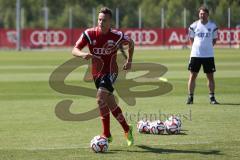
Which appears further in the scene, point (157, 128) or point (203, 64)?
point (203, 64)

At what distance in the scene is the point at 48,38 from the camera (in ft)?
218

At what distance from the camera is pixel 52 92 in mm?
20391

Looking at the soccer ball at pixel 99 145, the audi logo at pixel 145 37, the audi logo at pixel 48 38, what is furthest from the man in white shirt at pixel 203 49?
the audi logo at pixel 48 38

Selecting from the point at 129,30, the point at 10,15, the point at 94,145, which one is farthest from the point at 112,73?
the point at 10,15

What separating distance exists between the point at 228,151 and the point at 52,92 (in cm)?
1111

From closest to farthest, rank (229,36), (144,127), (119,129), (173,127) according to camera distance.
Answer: (173,127)
(144,127)
(119,129)
(229,36)

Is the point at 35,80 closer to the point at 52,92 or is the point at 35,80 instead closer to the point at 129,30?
the point at 52,92

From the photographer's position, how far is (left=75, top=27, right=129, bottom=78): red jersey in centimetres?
1052

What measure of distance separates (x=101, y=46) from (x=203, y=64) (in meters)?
6.88

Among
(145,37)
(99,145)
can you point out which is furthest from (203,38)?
(145,37)

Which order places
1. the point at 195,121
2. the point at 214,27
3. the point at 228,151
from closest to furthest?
the point at 228,151 → the point at 195,121 → the point at 214,27

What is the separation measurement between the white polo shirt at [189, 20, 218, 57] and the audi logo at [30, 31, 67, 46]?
50058mm

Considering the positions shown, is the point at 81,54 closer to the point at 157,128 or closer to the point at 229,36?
the point at 157,128

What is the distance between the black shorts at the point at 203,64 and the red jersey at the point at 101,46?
660 centimetres
